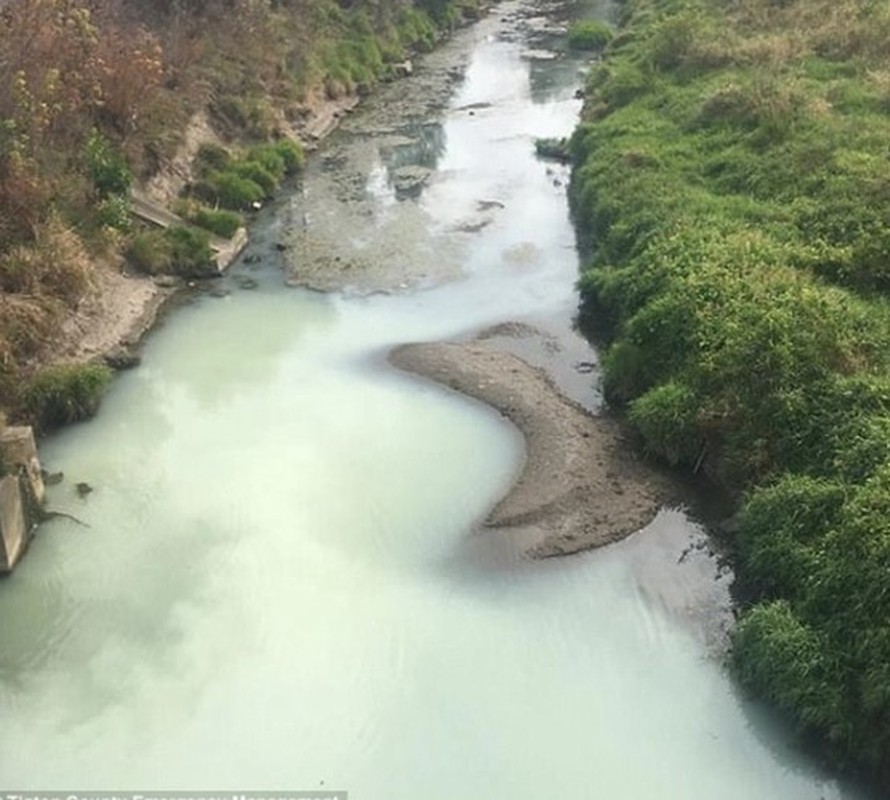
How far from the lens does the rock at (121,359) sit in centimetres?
1808

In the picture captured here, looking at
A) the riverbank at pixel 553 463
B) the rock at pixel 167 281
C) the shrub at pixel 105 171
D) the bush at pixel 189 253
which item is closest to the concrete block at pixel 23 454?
the riverbank at pixel 553 463

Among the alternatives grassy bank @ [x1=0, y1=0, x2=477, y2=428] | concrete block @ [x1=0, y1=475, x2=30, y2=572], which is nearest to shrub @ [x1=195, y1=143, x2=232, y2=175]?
grassy bank @ [x1=0, y1=0, x2=477, y2=428]

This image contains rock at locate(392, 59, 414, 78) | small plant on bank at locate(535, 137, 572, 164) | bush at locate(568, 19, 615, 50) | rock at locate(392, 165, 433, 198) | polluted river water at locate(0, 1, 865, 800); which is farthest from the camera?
bush at locate(568, 19, 615, 50)

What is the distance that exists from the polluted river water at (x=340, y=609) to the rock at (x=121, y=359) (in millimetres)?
374

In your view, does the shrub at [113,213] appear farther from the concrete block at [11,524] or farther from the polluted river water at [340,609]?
the concrete block at [11,524]

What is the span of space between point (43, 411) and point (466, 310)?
8250 millimetres

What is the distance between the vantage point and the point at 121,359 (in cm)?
1814

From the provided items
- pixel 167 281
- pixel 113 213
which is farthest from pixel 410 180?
pixel 113 213

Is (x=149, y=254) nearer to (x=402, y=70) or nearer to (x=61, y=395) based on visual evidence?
(x=61, y=395)

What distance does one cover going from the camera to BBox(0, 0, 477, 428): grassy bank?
59.6 ft

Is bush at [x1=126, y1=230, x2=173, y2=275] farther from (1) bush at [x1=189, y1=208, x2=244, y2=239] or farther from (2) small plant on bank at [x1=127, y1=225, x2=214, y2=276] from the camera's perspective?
(1) bush at [x1=189, y1=208, x2=244, y2=239]

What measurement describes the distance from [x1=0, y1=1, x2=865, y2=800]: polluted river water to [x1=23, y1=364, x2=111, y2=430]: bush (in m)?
0.34

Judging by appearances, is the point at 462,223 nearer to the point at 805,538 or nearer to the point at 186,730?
the point at 805,538

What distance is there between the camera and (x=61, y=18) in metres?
21.6
